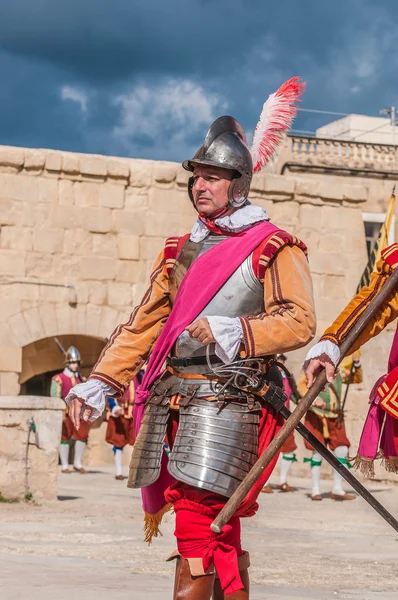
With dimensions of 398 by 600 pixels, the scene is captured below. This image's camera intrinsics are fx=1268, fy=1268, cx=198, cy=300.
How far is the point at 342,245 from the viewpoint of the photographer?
19250mm

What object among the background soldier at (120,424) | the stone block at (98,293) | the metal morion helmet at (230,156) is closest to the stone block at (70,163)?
the stone block at (98,293)

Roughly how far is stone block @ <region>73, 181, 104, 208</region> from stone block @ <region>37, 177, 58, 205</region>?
289mm

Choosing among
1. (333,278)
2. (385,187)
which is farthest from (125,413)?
(385,187)

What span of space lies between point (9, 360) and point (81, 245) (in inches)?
77.8

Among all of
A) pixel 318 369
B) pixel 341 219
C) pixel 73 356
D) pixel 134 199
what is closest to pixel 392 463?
pixel 318 369

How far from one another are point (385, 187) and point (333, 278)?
13.9m

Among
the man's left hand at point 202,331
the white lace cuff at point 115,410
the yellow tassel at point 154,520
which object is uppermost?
the man's left hand at point 202,331

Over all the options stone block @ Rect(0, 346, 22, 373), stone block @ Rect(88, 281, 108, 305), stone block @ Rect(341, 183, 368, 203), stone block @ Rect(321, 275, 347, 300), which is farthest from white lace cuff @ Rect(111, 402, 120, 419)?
stone block @ Rect(341, 183, 368, 203)

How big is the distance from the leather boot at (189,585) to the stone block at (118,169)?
1374 centimetres

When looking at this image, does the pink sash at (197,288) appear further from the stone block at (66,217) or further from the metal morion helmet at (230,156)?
the stone block at (66,217)

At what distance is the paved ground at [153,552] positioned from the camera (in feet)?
19.9

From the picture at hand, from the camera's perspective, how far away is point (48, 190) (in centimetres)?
1781

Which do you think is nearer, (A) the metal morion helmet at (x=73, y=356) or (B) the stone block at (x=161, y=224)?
(A) the metal morion helmet at (x=73, y=356)

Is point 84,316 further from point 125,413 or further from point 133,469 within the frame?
point 133,469
